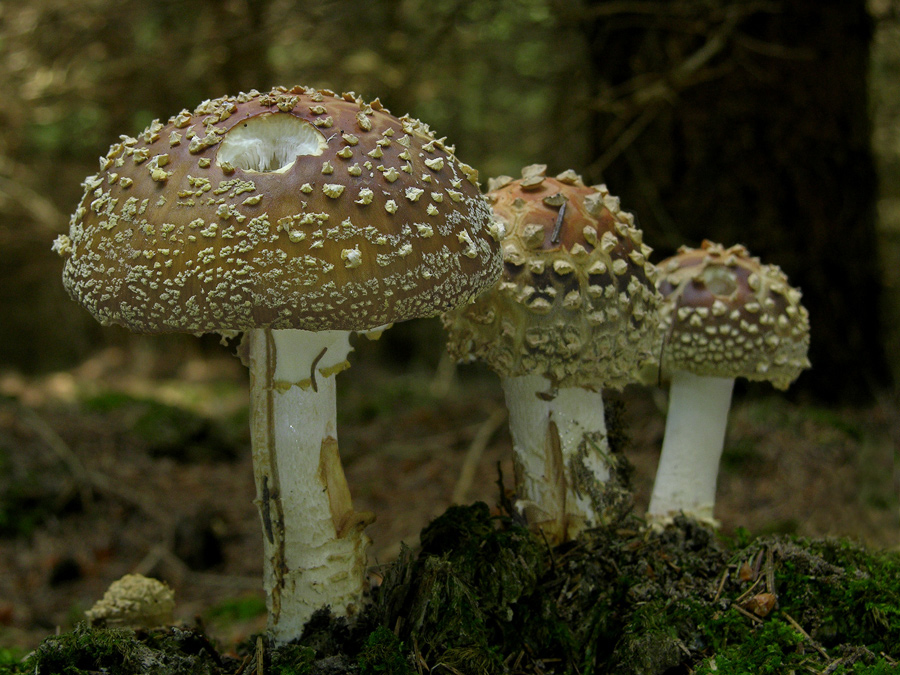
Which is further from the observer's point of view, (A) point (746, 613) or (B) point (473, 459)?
(B) point (473, 459)

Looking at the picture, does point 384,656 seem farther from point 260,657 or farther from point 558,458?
point 558,458

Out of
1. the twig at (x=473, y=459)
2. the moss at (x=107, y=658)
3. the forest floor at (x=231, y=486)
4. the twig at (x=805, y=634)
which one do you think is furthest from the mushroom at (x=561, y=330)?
the twig at (x=473, y=459)

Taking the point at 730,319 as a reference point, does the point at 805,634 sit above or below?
below

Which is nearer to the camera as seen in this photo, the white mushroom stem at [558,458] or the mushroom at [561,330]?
the mushroom at [561,330]

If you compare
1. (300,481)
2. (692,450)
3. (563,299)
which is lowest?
(300,481)

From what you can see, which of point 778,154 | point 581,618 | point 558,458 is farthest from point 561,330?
point 778,154

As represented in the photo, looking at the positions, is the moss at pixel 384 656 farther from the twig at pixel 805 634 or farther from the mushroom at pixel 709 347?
the mushroom at pixel 709 347

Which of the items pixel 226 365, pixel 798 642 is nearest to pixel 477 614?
pixel 798 642
